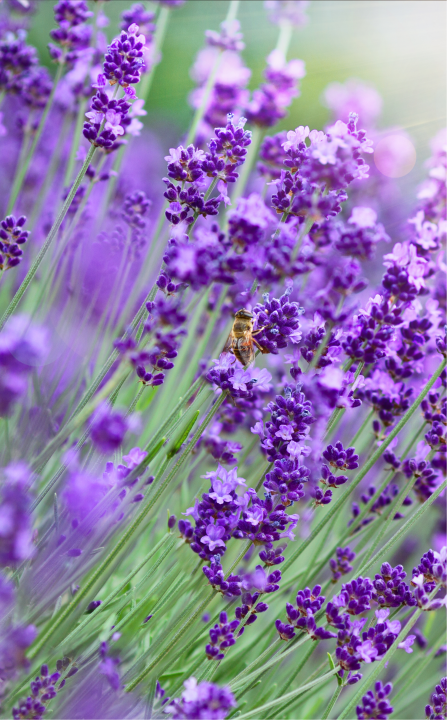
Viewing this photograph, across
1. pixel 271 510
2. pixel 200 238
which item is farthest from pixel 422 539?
pixel 200 238

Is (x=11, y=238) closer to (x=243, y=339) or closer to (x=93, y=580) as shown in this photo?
(x=243, y=339)

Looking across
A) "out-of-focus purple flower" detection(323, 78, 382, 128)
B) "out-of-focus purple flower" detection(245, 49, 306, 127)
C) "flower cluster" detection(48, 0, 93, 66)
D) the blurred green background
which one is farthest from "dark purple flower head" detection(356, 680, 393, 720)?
the blurred green background

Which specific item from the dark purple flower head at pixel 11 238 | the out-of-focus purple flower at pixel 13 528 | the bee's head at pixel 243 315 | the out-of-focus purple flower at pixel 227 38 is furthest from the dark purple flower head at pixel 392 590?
the out-of-focus purple flower at pixel 227 38

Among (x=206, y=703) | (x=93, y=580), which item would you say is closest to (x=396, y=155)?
(x=93, y=580)

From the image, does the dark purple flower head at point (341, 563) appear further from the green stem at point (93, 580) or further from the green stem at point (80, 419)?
the green stem at point (80, 419)

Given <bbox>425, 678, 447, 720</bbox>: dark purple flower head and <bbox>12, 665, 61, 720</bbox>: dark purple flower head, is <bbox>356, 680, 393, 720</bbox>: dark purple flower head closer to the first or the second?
<bbox>425, 678, 447, 720</bbox>: dark purple flower head

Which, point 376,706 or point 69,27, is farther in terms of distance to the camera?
point 69,27

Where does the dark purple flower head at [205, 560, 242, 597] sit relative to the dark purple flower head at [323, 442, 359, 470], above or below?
below
